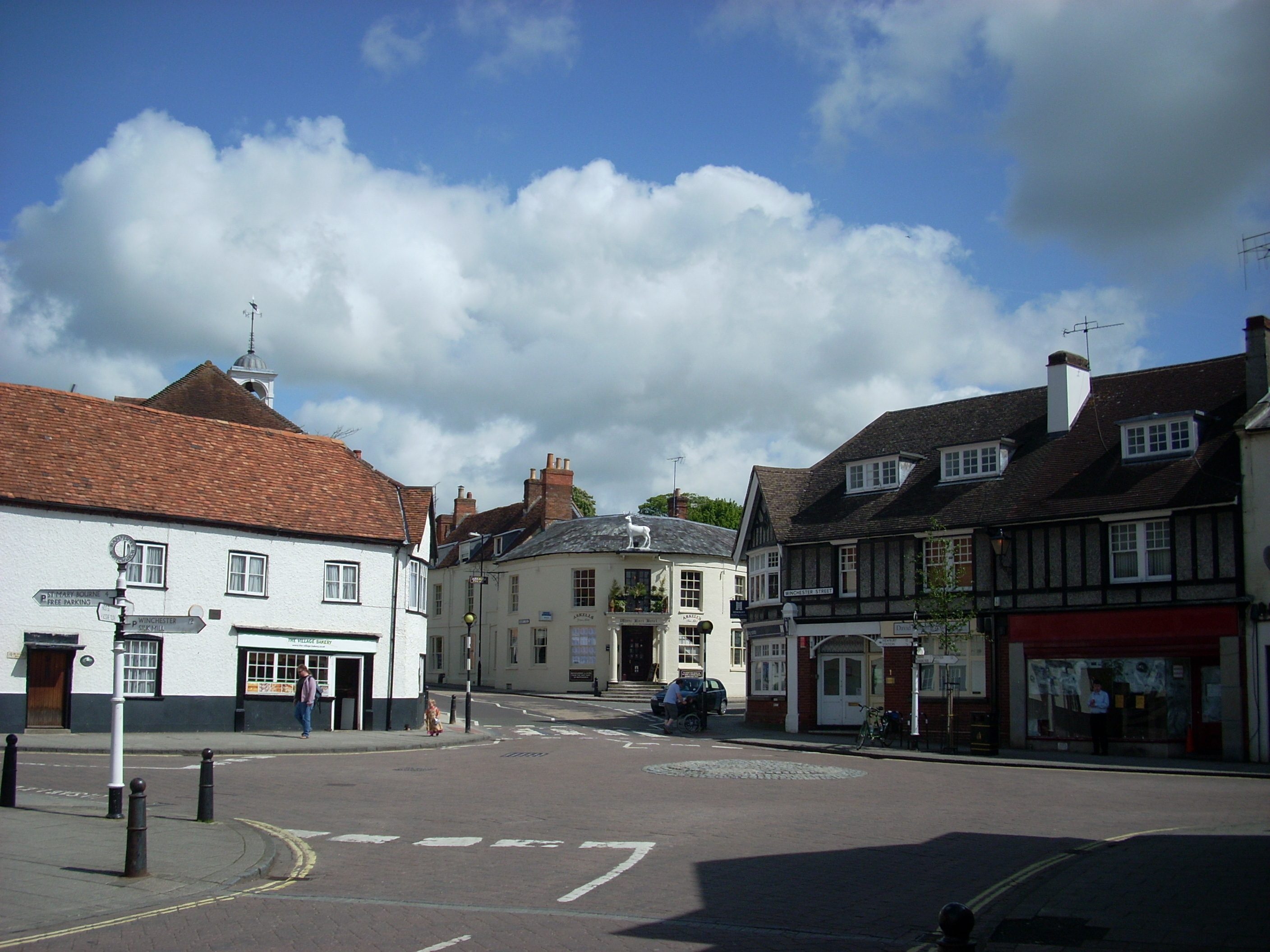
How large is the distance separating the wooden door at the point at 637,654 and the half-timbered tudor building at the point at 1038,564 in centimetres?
1830

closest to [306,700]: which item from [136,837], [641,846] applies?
[641,846]

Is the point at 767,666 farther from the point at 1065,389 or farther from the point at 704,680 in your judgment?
the point at 1065,389

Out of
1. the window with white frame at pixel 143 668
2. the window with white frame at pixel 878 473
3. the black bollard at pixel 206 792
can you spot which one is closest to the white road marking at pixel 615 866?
the black bollard at pixel 206 792

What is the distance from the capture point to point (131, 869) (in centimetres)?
1079

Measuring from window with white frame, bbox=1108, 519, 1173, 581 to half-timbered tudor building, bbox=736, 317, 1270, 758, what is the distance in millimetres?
38

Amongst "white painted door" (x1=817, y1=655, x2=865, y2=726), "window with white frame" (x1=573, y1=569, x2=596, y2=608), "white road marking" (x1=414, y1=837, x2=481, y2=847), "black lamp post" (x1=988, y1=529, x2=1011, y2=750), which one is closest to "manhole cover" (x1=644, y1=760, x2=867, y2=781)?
"white road marking" (x1=414, y1=837, x2=481, y2=847)

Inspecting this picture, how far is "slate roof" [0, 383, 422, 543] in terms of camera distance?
29172mm

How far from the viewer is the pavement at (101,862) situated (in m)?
9.65

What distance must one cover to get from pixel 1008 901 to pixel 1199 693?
1996 cm

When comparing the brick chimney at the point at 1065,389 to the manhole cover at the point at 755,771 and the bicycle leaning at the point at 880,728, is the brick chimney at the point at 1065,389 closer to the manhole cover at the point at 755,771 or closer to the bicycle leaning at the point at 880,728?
the bicycle leaning at the point at 880,728

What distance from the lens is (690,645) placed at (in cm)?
5644

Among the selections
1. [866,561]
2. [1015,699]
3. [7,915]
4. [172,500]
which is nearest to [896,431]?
[866,561]

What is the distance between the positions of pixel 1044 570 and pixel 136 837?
24.4m

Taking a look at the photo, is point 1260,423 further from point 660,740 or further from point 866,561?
point 660,740
